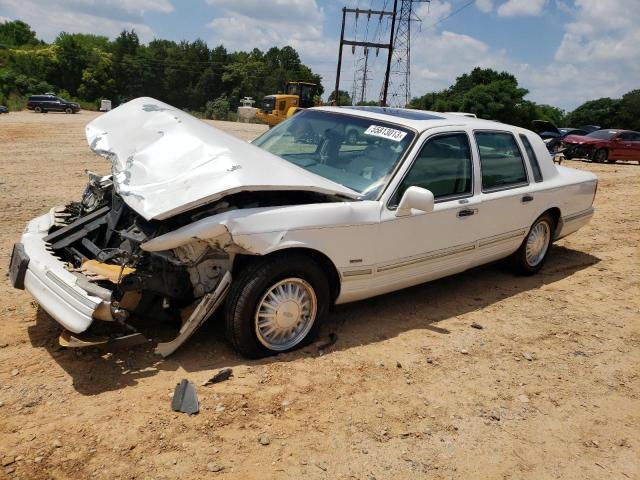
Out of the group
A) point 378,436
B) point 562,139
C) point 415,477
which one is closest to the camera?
point 415,477

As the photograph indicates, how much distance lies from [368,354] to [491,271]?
106 inches

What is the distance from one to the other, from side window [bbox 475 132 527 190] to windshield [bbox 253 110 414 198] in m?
0.99

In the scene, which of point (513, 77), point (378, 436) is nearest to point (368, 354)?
point (378, 436)

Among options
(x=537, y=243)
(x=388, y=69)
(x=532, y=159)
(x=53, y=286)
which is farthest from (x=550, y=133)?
(x=53, y=286)

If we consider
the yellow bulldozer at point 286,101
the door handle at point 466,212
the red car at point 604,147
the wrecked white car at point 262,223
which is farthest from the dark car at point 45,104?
the door handle at point 466,212

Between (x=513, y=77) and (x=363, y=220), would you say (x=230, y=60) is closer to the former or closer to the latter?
(x=513, y=77)

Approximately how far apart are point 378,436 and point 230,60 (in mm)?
86972

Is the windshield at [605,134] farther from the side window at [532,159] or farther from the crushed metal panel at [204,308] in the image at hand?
the crushed metal panel at [204,308]

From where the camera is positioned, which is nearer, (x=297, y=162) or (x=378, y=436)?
(x=378, y=436)

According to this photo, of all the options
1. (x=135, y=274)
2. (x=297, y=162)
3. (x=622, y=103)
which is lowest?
(x=135, y=274)

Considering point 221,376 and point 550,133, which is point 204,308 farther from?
point 550,133

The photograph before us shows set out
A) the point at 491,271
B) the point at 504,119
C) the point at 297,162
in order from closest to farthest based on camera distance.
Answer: the point at 297,162 < the point at 491,271 < the point at 504,119

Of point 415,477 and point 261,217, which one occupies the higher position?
point 261,217

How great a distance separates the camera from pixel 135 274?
10.5 feet
